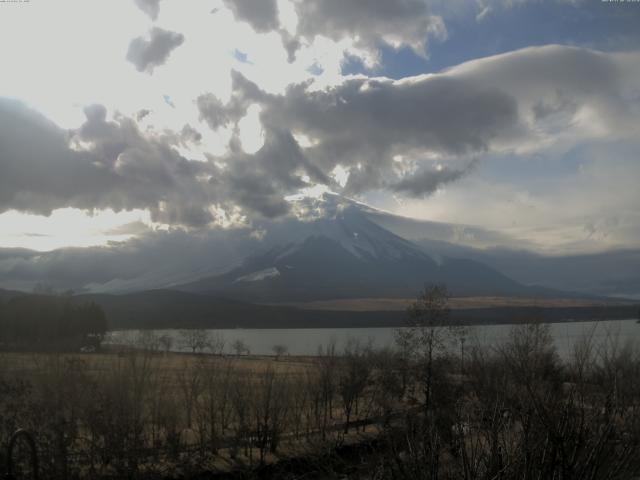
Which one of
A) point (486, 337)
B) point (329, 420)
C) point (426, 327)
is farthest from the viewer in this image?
point (486, 337)

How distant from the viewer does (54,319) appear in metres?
76.3

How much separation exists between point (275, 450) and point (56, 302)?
208 ft

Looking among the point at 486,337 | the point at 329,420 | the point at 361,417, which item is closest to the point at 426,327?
the point at 361,417

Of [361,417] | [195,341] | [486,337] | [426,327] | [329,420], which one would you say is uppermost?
[426,327]

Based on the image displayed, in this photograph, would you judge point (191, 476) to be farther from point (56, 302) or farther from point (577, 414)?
point (56, 302)

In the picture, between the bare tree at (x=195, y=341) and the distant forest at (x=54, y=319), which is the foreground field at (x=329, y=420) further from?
the bare tree at (x=195, y=341)

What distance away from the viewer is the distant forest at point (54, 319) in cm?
6244

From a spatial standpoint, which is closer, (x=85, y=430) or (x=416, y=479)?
(x=416, y=479)

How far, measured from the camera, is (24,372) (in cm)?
2527

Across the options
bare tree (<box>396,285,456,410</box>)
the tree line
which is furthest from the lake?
bare tree (<box>396,285,456,410</box>)

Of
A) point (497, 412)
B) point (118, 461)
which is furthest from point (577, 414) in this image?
point (118, 461)

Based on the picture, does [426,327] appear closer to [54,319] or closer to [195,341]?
[54,319]

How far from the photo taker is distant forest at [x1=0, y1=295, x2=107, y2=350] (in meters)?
62.4

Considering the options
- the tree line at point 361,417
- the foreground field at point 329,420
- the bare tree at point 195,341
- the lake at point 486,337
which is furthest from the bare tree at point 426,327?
the bare tree at point 195,341
